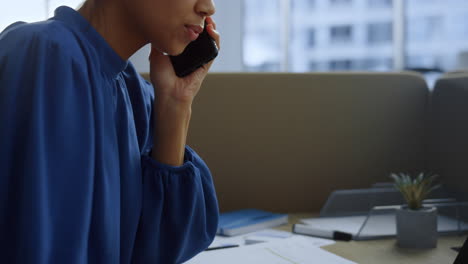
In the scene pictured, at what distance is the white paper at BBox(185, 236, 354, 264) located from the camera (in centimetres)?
95

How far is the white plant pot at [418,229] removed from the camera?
41.9 inches

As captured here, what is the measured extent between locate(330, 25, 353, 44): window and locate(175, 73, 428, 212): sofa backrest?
864cm

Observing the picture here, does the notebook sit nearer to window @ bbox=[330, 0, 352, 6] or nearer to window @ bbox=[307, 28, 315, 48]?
window @ bbox=[307, 28, 315, 48]

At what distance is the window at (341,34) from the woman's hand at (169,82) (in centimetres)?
927

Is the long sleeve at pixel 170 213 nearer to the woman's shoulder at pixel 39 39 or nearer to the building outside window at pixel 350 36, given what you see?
the woman's shoulder at pixel 39 39

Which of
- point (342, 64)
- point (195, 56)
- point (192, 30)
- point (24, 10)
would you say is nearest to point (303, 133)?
point (195, 56)

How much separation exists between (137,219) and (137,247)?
0.18 feet

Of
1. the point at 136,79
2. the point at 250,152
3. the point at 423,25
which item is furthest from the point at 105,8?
the point at 423,25

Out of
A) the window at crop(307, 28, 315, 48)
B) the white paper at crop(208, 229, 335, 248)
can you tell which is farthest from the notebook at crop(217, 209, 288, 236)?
the window at crop(307, 28, 315, 48)

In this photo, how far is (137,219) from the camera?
0.81 meters

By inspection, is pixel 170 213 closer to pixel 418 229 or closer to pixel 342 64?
pixel 418 229

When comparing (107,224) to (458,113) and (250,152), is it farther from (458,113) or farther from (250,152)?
(458,113)

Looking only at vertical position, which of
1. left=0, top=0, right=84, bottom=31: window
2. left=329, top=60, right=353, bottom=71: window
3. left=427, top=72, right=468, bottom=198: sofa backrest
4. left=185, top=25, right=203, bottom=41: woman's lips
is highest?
left=0, top=0, right=84, bottom=31: window

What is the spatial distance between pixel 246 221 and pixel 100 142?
61 centimetres
